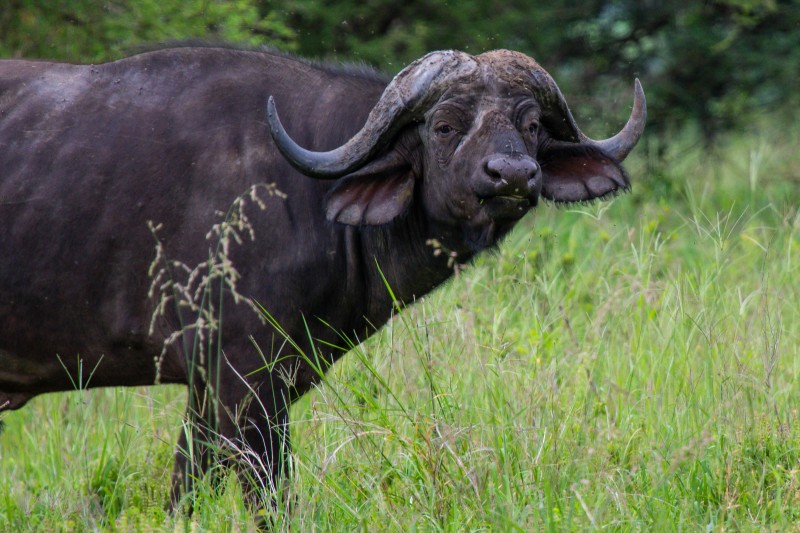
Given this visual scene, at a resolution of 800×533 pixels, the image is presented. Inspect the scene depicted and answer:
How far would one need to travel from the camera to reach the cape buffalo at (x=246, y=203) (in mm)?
4074

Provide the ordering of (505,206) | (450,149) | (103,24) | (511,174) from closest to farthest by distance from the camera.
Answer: (511,174) → (505,206) → (450,149) → (103,24)

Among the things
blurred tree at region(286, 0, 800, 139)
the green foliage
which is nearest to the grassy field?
the green foliage

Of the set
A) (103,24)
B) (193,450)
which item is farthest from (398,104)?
(103,24)

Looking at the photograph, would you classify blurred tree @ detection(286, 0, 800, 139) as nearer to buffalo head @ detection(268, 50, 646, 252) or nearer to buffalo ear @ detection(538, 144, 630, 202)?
buffalo ear @ detection(538, 144, 630, 202)

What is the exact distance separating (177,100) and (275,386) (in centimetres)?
120

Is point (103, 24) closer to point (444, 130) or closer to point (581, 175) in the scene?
point (444, 130)

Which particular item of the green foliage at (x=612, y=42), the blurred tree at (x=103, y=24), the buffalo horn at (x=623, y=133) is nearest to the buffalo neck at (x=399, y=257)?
the buffalo horn at (x=623, y=133)

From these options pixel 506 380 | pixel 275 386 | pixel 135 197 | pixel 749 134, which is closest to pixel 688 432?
pixel 506 380

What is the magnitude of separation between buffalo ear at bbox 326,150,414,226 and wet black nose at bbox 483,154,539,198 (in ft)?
1.50

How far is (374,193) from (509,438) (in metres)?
1.06

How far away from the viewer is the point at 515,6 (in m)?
9.60

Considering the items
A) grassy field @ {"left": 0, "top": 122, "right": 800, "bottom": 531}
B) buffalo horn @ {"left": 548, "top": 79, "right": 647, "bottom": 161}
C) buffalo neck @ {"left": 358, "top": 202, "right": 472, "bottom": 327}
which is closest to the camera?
grassy field @ {"left": 0, "top": 122, "right": 800, "bottom": 531}

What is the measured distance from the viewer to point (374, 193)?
4.23m

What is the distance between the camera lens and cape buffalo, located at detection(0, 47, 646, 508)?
4.07 metres
